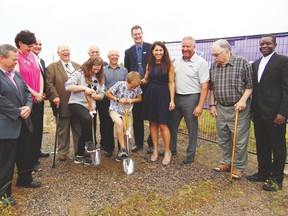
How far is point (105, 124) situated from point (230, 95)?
2.54m

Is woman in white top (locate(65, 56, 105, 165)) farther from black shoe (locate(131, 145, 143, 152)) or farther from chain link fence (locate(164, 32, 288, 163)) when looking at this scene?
chain link fence (locate(164, 32, 288, 163))

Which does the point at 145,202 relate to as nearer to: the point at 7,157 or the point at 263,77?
the point at 7,157

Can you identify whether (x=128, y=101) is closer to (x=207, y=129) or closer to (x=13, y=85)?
(x=13, y=85)

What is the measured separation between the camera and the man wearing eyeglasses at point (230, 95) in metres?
4.16

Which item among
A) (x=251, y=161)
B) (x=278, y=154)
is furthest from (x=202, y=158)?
(x=278, y=154)

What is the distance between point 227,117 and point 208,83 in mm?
675

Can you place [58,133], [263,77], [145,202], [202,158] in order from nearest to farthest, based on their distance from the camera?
1. [145,202]
2. [263,77]
3. [58,133]
4. [202,158]

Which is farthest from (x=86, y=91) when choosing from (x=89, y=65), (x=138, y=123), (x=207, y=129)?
(x=207, y=129)

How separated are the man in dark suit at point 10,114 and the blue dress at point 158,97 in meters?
2.10

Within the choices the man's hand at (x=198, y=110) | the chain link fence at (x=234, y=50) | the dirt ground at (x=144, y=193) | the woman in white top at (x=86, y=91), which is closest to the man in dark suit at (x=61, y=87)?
the woman in white top at (x=86, y=91)

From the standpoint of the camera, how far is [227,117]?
14.5ft

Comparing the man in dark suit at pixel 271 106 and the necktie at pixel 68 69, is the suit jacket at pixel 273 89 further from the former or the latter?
the necktie at pixel 68 69

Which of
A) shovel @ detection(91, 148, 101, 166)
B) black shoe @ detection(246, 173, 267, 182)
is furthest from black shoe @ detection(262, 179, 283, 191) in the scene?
shovel @ detection(91, 148, 101, 166)

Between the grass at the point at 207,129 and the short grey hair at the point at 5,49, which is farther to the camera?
the grass at the point at 207,129
